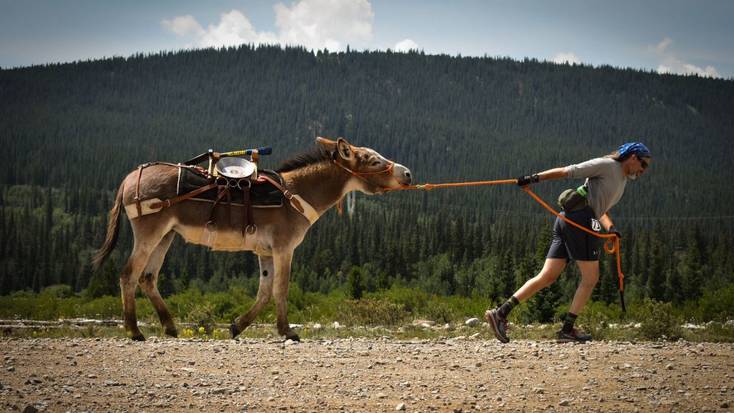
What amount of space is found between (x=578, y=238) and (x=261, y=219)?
180 inches

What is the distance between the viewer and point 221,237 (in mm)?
12797

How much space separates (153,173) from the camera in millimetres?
12977

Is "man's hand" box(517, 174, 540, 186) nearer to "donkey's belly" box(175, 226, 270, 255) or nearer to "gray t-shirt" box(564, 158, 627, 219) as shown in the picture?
"gray t-shirt" box(564, 158, 627, 219)

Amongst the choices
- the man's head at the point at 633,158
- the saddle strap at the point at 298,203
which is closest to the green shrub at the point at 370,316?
the saddle strap at the point at 298,203

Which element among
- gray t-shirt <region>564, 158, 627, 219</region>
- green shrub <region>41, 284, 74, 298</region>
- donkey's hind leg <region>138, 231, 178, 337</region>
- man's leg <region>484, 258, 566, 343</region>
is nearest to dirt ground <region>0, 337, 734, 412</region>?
man's leg <region>484, 258, 566, 343</region>

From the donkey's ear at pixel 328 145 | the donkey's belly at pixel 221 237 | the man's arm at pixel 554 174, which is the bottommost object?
the donkey's belly at pixel 221 237

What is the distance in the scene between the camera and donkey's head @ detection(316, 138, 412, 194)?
44.3 ft

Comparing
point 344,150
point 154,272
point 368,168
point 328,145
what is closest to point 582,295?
point 368,168

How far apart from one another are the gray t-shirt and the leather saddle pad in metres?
4.35

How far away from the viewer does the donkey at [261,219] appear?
12734 millimetres

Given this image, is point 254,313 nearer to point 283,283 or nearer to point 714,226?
point 283,283

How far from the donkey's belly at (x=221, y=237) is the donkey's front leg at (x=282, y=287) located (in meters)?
0.41

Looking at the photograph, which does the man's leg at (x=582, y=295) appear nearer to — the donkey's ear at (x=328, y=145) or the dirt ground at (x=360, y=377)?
the dirt ground at (x=360, y=377)

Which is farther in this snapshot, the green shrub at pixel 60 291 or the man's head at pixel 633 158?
the green shrub at pixel 60 291
